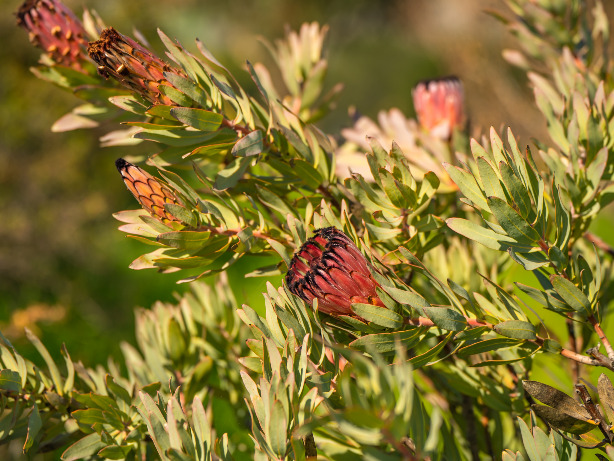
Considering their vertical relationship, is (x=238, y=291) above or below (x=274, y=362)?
above

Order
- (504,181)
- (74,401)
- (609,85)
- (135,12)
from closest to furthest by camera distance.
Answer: (504,181) → (74,401) → (609,85) → (135,12)

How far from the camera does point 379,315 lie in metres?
0.37

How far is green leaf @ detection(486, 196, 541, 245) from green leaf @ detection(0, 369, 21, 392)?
1.25 ft

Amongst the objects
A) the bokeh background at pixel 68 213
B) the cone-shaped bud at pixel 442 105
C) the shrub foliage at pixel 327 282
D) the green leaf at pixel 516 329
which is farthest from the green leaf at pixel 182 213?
the bokeh background at pixel 68 213

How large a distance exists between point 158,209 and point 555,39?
58 centimetres

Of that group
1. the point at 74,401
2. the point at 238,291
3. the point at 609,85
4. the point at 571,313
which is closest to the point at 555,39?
the point at 609,85

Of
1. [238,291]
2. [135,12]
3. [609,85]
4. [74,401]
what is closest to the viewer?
[74,401]

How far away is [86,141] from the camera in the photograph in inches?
108

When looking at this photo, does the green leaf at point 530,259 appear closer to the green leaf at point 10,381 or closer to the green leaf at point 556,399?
the green leaf at point 556,399

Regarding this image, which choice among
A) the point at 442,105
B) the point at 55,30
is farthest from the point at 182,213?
the point at 442,105

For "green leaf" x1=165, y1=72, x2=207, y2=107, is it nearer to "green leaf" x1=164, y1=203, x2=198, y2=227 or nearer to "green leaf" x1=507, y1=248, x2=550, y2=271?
"green leaf" x1=164, y1=203, x2=198, y2=227

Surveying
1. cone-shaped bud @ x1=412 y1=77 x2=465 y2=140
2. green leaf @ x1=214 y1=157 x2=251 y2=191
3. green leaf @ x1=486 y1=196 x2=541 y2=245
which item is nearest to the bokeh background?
cone-shaped bud @ x1=412 y1=77 x2=465 y2=140

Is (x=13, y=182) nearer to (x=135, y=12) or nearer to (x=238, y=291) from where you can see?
(x=135, y=12)

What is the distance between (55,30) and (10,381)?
33 centimetres
